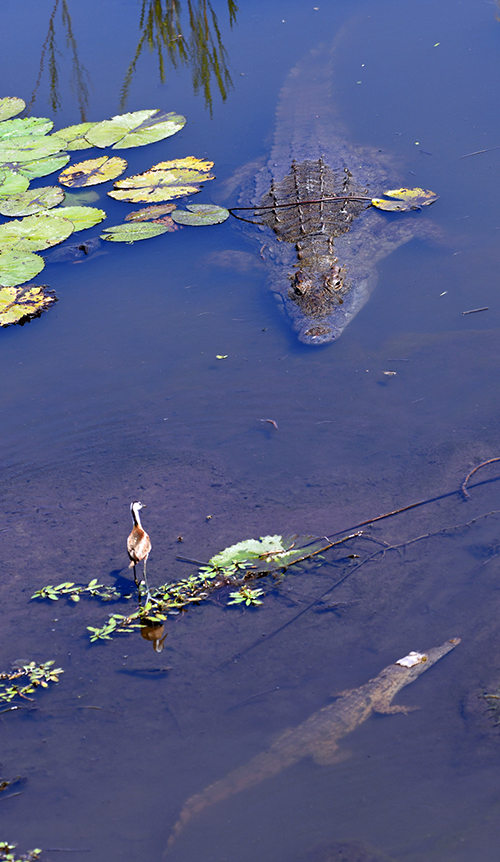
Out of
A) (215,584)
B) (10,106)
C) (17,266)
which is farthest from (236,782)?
(10,106)

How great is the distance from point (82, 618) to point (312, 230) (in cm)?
521

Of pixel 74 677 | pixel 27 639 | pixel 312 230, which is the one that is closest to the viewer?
pixel 74 677

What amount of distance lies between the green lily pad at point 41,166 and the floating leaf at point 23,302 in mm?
2361

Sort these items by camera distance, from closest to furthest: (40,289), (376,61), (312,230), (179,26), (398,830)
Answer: (398,830)
(40,289)
(312,230)
(376,61)
(179,26)

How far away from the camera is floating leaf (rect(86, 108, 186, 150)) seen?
8727 millimetres

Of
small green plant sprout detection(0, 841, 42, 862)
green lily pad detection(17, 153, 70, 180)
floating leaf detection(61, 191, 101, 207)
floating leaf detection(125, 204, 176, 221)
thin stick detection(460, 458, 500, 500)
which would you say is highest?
green lily pad detection(17, 153, 70, 180)

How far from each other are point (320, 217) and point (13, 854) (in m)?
6.79

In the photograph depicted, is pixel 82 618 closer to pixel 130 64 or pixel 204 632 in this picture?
pixel 204 632

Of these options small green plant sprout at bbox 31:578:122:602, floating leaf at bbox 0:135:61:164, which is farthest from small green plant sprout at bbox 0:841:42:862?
floating leaf at bbox 0:135:61:164

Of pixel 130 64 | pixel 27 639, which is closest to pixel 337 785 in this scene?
pixel 27 639

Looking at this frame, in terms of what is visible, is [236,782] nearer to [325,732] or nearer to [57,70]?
[325,732]

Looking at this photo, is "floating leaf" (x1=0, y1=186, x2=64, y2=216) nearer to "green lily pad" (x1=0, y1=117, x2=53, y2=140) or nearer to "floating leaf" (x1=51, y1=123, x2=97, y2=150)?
"floating leaf" (x1=51, y1=123, x2=97, y2=150)

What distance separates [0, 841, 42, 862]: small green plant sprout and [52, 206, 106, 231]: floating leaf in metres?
6.07

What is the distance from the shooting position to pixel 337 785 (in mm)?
2922
